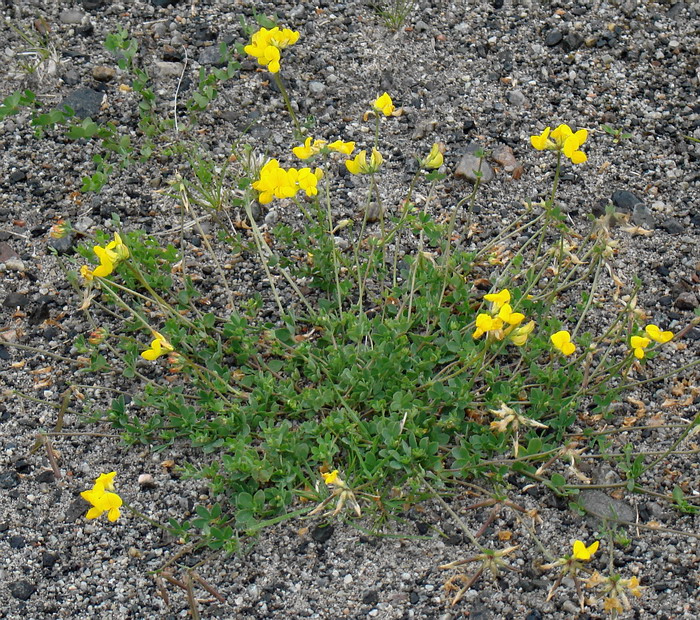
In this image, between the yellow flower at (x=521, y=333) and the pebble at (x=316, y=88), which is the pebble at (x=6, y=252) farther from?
the yellow flower at (x=521, y=333)

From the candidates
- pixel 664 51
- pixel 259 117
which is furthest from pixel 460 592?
pixel 664 51

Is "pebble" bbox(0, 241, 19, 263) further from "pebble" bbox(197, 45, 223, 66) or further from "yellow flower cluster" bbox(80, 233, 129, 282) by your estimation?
"pebble" bbox(197, 45, 223, 66)

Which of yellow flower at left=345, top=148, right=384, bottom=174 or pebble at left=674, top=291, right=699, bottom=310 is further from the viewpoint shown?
pebble at left=674, top=291, right=699, bottom=310

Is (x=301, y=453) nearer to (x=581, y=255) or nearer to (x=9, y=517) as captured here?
(x=9, y=517)

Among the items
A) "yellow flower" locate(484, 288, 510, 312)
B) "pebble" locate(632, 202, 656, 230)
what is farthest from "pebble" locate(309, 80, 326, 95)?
"yellow flower" locate(484, 288, 510, 312)

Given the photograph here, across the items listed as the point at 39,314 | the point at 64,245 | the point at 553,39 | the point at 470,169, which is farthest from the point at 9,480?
the point at 553,39

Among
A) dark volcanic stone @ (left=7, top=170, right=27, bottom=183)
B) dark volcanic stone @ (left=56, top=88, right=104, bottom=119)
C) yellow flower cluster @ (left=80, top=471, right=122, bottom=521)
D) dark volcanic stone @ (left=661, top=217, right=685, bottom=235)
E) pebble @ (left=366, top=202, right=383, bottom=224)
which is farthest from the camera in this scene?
dark volcanic stone @ (left=56, top=88, right=104, bottom=119)

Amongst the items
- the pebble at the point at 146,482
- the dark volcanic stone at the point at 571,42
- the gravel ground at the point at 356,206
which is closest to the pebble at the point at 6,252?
the gravel ground at the point at 356,206
